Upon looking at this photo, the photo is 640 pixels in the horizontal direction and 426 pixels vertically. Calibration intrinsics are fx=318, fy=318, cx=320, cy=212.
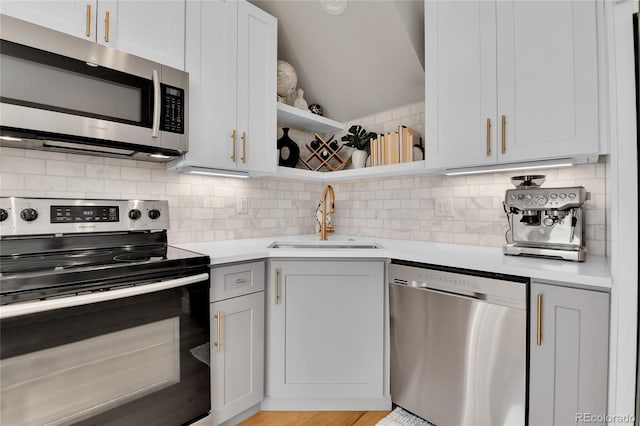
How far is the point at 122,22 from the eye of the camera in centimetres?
148

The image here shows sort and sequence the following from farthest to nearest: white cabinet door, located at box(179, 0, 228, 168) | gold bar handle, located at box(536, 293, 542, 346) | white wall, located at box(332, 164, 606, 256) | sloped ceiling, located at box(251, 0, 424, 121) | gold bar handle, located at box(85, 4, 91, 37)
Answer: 1. sloped ceiling, located at box(251, 0, 424, 121)
2. white cabinet door, located at box(179, 0, 228, 168)
3. white wall, located at box(332, 164, 606, 256)
4. gold bar handle, located at box(85, 4, 91, 37)
5. gold bar handle, located at box(536, 293, 542, 346)

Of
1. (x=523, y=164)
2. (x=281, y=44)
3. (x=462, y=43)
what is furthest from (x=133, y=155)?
(x=523, y=164)

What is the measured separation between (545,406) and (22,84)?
2376 millimetres

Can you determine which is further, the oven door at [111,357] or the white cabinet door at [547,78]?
the white cabinet door at [547,78]

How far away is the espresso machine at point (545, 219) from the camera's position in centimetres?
142

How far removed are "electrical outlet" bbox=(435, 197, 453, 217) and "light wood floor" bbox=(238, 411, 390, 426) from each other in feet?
4.09

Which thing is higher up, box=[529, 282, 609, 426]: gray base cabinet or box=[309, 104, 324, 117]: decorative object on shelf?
box=[309, 104, 324, 117]: decorative object on shelf

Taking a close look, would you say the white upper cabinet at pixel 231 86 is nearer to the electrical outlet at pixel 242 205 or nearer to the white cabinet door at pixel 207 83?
the white cabinet door at pixel 207 83

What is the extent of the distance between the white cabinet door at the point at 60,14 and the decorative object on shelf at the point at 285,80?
1.19 meters

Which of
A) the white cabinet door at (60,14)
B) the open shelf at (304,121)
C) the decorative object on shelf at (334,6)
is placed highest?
the decorative object on shelf at (334,6)

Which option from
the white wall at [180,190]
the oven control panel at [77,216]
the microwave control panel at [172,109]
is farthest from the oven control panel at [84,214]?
the microwave control panel at [172,109]

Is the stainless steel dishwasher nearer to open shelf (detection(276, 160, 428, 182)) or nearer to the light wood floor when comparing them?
the light wood floor

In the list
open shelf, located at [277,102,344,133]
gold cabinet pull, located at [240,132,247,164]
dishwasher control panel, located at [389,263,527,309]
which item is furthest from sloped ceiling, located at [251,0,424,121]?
dishwasher control panel, located at [389,263,527,309]

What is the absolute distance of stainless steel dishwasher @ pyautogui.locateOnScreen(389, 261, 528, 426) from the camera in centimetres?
131
